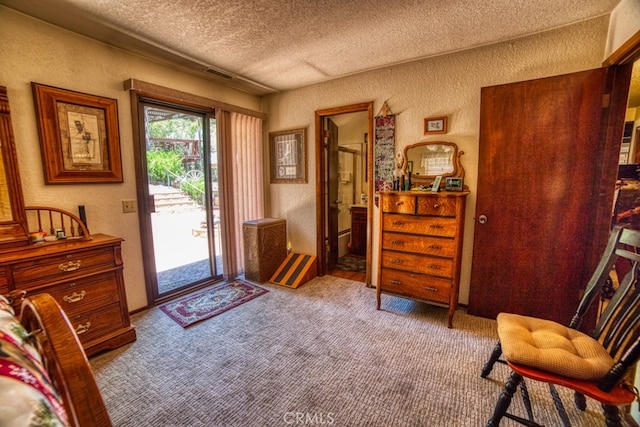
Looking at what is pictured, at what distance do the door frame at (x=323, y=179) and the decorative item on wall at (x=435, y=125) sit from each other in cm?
60

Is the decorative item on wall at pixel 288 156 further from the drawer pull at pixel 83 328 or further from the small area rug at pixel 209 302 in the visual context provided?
the drawer pull at pixel 83 328

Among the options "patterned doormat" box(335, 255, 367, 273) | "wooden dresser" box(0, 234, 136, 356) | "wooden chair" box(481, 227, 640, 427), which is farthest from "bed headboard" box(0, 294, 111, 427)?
"patterned doormat" box(335, 255, 367, 273)

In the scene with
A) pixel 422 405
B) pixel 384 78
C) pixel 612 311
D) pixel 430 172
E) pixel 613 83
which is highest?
pixel 384 78

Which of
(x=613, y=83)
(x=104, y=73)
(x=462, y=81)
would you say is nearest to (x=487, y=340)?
(x=613, y=83)

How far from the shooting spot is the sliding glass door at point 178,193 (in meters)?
2.74

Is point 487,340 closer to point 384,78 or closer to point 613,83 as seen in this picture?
point 613,83

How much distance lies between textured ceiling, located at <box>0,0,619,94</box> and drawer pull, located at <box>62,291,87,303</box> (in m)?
1.96

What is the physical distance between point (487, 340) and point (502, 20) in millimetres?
2465

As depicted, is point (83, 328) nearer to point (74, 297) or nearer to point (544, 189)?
point (74, 297)

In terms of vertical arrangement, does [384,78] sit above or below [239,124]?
above

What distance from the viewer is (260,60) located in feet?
8.76

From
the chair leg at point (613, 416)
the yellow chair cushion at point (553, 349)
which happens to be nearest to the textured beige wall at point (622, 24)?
the yellow chair cushion at point (553, 349)

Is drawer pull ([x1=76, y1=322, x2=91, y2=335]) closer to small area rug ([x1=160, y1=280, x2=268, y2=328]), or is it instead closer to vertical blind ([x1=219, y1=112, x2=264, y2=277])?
small area rug ([x1=160, y1=280, x2=268, y2=328])

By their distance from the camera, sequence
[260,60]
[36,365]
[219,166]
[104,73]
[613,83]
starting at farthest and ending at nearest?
1. [219,166]
2. [260,60]
3. [104,73]
4. [613,83]
5. [36,365]
